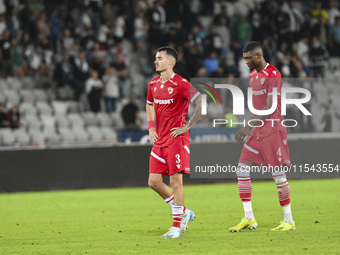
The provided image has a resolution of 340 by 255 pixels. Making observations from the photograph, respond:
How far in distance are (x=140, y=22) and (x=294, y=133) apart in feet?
22.6

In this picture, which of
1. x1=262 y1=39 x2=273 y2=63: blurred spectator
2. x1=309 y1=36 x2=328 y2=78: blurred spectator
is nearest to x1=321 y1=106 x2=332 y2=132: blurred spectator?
x1=262 y1=39 x2=273 y2=63: blurred spectator

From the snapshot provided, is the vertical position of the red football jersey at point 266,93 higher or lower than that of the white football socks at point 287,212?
higher

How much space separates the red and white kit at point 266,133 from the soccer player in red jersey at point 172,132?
32.9 inches

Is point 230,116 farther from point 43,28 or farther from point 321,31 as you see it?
point 321,31

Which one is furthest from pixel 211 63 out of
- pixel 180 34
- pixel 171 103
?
pixel 171 103

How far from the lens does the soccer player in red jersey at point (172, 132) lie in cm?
716

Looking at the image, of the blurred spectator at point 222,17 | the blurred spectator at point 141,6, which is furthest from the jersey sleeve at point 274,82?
the blurred spectator at point 222,17

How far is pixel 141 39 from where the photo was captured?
1923 centimetres

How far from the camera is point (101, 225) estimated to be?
8.38 m

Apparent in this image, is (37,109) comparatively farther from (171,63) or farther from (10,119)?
(171,63)

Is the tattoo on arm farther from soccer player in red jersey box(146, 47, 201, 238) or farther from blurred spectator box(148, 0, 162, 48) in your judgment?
blurred spectator box(148, 0, 162, 48)

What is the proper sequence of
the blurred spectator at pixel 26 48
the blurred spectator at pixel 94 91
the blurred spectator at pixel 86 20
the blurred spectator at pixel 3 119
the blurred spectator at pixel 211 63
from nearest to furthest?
the blurred spectator at pixel 3 119, the blurred spectator at pixel 94 91, the blurred spectator at pixel 26 48, the blurred spectator at pixel 86 20, the blurred spectator at pixel 211 63

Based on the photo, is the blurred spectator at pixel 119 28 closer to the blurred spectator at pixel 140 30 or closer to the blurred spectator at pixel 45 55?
the blurred spectator at pixel 140 30

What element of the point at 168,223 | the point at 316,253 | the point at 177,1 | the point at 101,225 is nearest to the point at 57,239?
the point at 101,225
